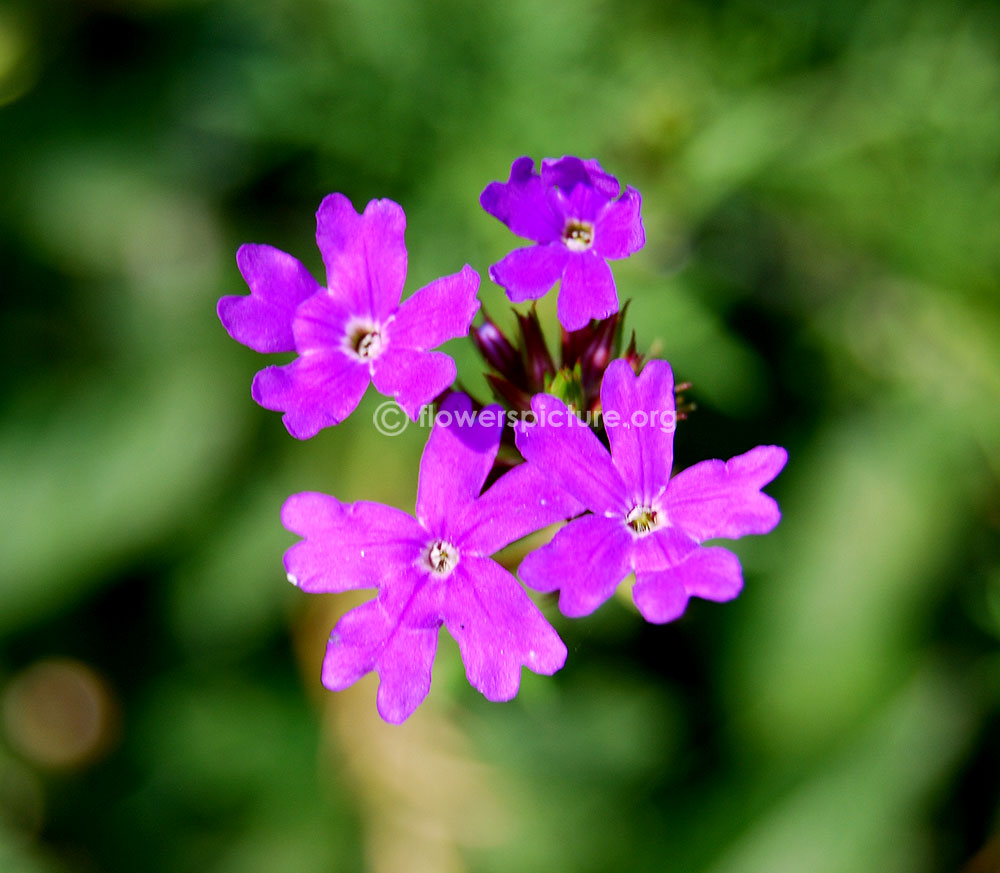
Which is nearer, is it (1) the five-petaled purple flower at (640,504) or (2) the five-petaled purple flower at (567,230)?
(1) the five-petaled purple flower at (640,504)

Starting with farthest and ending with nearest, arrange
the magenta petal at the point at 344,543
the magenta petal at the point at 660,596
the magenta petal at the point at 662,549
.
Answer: the magenta petal at the point at 344,543 < the magenta petal at the point at 662,549 < the magenta petal at the point at 660,596

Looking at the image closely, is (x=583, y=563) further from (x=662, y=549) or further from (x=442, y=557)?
(x=442, y=557)

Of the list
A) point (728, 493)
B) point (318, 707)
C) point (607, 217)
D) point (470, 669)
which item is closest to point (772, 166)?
point (607, 217)

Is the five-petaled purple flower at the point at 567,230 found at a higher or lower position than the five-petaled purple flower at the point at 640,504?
higher

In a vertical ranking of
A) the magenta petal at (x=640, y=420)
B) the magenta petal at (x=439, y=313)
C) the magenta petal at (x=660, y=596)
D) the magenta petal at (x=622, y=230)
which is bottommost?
the magenta petal at (x=660, y=596)

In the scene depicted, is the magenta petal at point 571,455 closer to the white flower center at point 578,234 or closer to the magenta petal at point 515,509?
the magenta petal at point 515,509

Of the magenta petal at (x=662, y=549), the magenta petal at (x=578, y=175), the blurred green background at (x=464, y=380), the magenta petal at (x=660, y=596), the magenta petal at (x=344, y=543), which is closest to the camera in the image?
the magenta petal at (x=660, y=596)

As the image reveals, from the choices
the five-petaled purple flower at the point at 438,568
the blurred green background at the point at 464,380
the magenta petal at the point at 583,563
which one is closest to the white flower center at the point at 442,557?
the five-petaled purple flower at the point at 438,568
